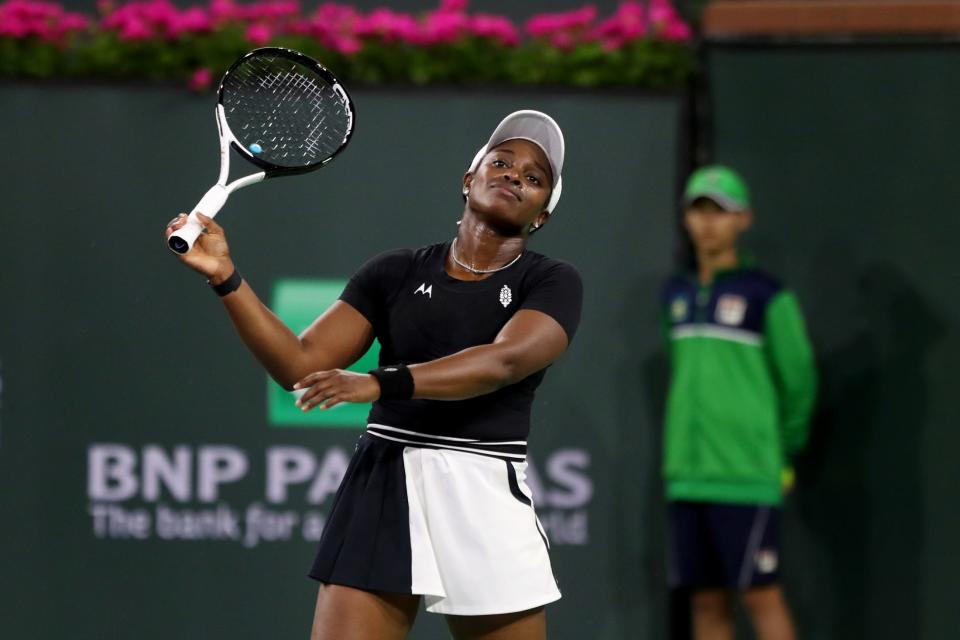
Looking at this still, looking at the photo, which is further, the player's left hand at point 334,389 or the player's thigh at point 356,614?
the player's thigh at point 356,614

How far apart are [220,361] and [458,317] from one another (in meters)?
2.46

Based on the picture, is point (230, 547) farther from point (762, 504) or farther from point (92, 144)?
point (762, 504)

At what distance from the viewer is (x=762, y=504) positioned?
185 inches

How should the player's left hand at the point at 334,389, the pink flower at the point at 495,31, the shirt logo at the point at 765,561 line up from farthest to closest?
1. the pink flower at the point at 495,31
2. the shirt logo at the point at 765,561
3. the player's left hand at the point at 334,389

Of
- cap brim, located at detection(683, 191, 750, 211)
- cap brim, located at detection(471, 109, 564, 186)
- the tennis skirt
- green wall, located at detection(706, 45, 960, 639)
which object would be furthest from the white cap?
green wall, located at detection(706, 45, 960, 639)

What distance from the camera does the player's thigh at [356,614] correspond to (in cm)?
276

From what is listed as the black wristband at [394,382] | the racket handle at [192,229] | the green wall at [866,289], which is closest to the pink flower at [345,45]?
the green wall at [866,289]

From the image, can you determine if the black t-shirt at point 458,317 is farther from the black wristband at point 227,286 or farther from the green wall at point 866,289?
the green wall at point 866,289

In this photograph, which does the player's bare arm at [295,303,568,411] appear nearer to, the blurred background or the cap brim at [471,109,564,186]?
the cap brim at [471,109,564,186]

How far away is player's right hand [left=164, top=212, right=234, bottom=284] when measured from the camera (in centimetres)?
262

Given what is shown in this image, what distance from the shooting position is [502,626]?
112 inches

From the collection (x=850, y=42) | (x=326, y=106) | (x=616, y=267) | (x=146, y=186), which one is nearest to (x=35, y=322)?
(x=146, y=186)

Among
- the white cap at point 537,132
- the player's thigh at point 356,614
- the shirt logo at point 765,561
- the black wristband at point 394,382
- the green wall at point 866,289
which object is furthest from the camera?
the green wall at point 866,289

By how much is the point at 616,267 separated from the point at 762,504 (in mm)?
1041
